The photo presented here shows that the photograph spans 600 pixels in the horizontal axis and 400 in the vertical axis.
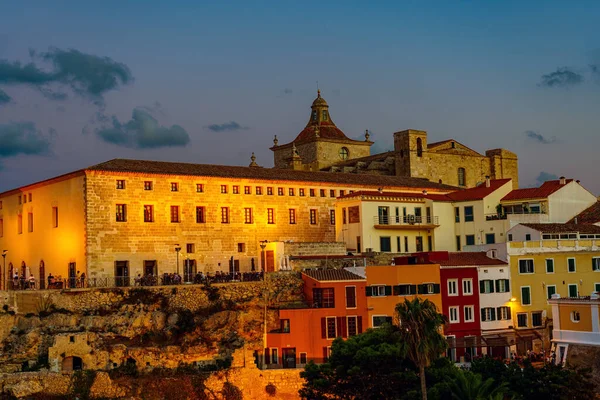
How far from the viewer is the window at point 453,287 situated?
55.7 meters

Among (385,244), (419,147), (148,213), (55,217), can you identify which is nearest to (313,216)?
(385,244)

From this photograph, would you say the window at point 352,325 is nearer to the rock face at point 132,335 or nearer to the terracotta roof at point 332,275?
the terracotta roof at point 332,275

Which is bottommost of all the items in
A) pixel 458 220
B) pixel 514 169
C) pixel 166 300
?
pixel 166 300

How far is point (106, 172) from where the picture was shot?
56.7 meters

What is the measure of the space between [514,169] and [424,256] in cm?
3371

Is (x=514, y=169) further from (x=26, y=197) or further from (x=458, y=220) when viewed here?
(x=26, y=197)

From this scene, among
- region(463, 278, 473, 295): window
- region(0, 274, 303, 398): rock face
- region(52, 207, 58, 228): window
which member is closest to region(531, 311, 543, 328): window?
region(463, 278, 473, 295): window

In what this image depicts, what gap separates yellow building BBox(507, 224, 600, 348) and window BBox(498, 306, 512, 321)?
1.50ft

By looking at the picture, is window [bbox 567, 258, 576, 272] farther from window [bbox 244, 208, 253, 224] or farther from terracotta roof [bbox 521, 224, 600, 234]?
window [bbox 244, 208, 253, 224]

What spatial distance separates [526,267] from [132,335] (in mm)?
24813

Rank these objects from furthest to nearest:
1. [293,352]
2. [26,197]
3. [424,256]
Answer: [26,197]
[424,256]
[293,352]

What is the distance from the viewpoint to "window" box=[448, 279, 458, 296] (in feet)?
183

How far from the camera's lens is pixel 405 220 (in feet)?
214

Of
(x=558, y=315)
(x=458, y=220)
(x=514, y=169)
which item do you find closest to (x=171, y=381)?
(x=558, y=315)
